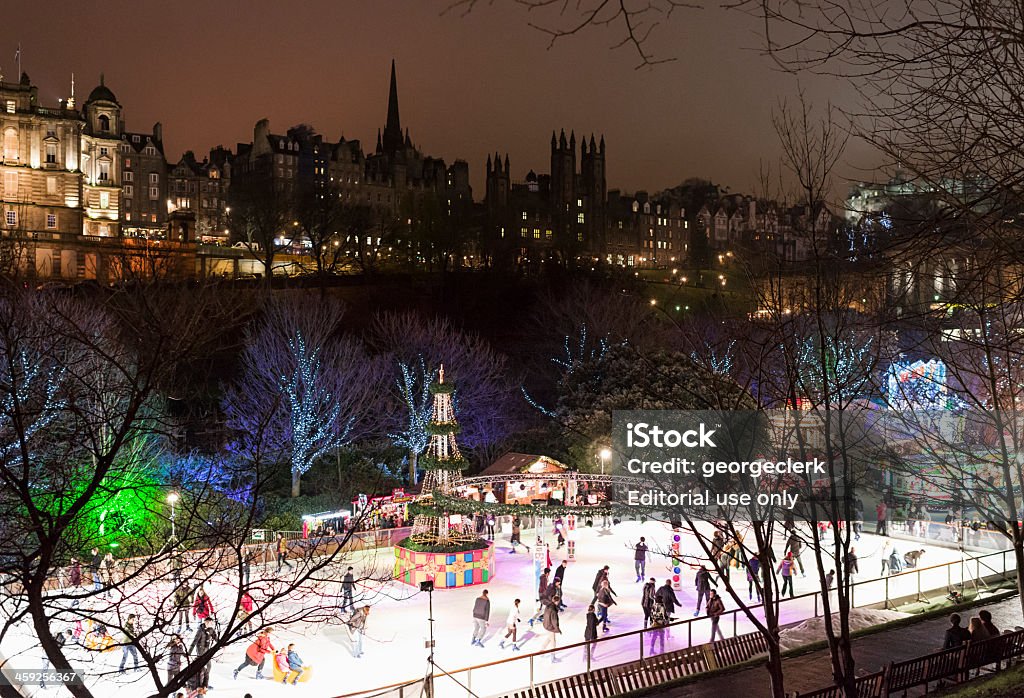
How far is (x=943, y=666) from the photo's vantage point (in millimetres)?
11039

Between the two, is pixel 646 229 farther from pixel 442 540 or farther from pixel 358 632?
pixel 358 632

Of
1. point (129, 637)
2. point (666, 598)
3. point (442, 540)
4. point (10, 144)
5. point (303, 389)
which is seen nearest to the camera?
point (129, 637)

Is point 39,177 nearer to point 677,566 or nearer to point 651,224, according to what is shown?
point 677,566

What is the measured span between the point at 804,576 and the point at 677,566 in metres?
2.59

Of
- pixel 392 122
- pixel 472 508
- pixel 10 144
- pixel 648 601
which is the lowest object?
pixel 648 601

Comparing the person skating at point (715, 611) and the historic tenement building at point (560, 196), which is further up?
the historic tenement building at point (560, 196)

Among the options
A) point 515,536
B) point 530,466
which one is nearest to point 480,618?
point 515,536

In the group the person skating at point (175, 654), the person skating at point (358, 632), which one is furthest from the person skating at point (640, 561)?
the person skating at point (175, 654)

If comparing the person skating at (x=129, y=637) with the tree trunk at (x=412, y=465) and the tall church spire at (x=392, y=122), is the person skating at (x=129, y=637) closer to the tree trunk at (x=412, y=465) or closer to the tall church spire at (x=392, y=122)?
the tree trunk at (x=412, y=465)

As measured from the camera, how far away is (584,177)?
11275cm

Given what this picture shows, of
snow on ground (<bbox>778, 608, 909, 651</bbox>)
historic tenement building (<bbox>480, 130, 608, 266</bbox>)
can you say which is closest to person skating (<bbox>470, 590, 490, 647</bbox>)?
snow on ground (<bbox>778, 608, 909, 651</bbox>)

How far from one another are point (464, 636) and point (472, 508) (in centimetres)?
→ 409

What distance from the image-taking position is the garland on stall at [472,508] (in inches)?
737

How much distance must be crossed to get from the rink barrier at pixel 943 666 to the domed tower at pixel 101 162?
190 ft
